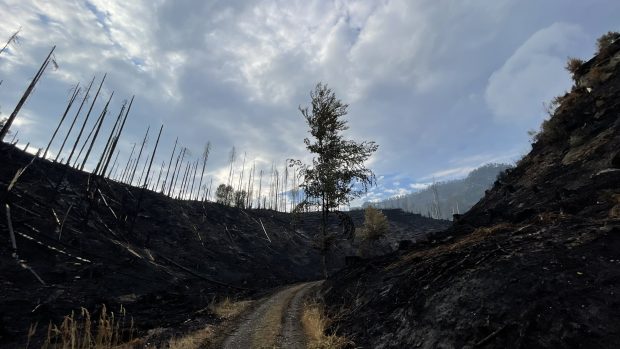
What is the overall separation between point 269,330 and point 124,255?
24.1m

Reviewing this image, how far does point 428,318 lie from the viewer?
6.09m

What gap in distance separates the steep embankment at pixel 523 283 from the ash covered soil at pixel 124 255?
23.1ft

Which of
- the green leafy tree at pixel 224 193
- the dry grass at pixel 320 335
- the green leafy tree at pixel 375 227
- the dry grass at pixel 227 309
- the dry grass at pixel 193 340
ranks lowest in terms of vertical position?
the dry grass at pixel 193 340

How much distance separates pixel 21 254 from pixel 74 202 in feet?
45.5

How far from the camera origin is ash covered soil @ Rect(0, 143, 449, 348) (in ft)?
55.5

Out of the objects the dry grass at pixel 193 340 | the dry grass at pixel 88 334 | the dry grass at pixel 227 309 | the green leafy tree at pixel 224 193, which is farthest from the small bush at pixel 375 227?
the green leafy tree at pixel 224 193

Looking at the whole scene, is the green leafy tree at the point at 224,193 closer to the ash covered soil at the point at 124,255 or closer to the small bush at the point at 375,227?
the ash covered soil at the point at 124,255

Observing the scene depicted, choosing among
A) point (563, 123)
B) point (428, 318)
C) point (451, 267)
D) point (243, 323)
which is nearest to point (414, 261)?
point (451, 267)

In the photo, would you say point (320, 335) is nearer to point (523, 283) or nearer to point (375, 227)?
point (523, 283)

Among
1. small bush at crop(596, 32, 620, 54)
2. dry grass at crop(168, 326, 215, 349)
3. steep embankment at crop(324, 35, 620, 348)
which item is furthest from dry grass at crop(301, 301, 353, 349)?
small bush at crop(596, 32, 620, 54)

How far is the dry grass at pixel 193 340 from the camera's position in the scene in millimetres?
8366

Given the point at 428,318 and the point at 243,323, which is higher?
the point at 428,318

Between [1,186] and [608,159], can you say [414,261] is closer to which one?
[608,159]

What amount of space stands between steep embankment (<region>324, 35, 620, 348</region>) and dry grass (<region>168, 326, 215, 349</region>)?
4.02 metres
